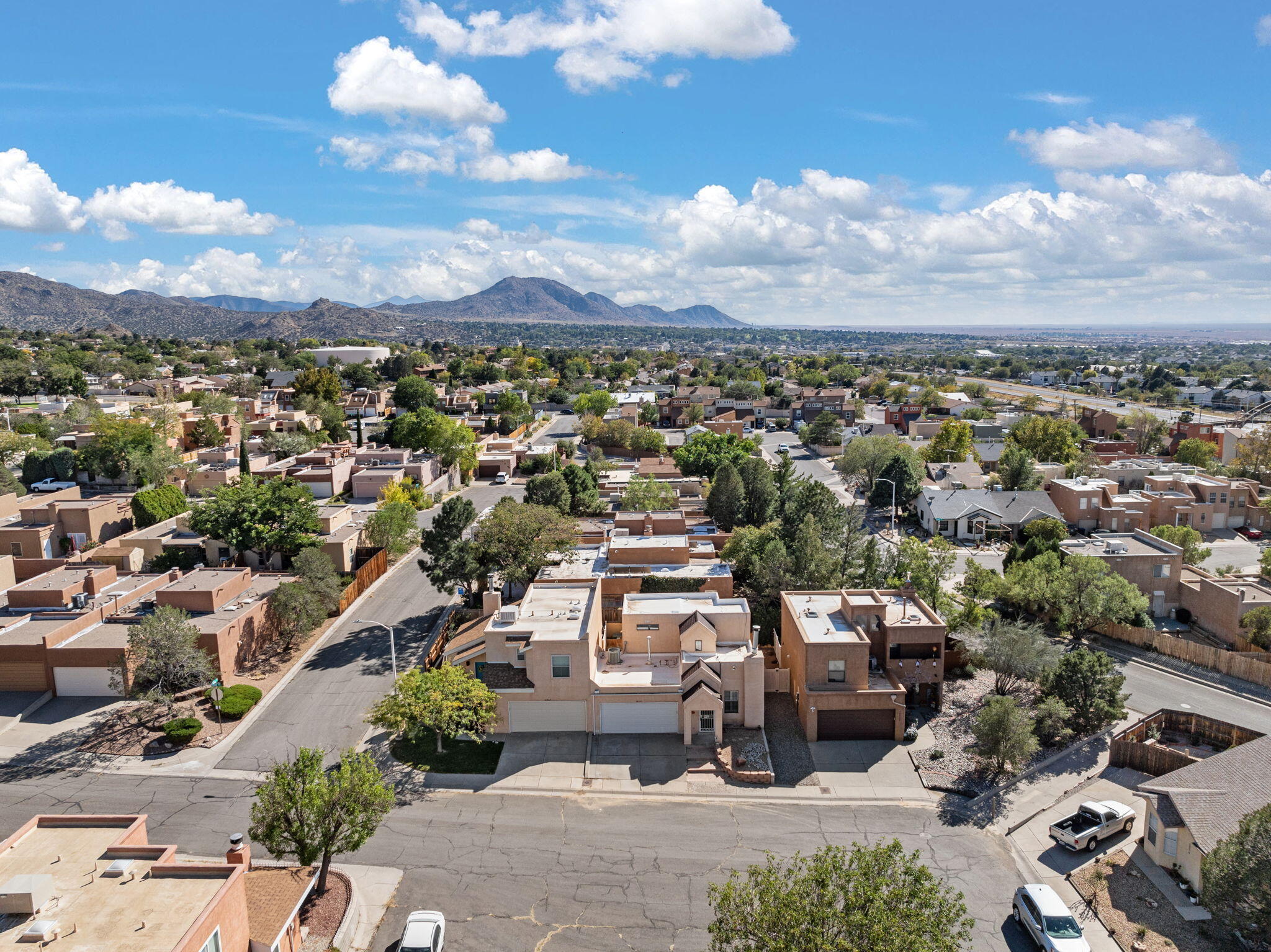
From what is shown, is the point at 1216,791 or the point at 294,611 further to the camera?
the point at 294,611

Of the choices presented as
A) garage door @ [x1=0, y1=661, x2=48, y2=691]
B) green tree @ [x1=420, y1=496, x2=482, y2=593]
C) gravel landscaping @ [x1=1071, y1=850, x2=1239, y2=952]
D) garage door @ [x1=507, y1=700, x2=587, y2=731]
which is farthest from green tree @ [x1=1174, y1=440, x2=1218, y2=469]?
garage door @ [x1=0, y1=661, x2=48, y2=691]

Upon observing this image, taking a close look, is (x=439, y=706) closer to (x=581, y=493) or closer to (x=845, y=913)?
(x=845, y=913)

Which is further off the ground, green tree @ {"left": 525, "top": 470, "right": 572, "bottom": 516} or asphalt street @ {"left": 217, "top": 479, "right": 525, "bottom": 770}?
green tree @ {"left": 525, "top": 470, "right": 572, "bottom": 516}

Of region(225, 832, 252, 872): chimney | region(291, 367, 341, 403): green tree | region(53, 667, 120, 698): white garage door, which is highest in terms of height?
region(291, 367, 341, 403): green tree

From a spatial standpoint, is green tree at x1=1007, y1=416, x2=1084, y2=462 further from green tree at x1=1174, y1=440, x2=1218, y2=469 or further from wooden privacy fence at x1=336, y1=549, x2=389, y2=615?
wooden privacy fence at x1=336, y1=549, x2=389, y2=615

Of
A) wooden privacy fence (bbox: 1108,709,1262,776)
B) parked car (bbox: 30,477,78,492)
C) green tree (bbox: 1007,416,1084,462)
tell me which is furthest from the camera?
green tree (bbox: 1007,416,1084,462)

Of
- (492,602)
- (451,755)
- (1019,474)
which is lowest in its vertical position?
(451,755)

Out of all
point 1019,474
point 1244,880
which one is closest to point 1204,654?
point 1244,880
